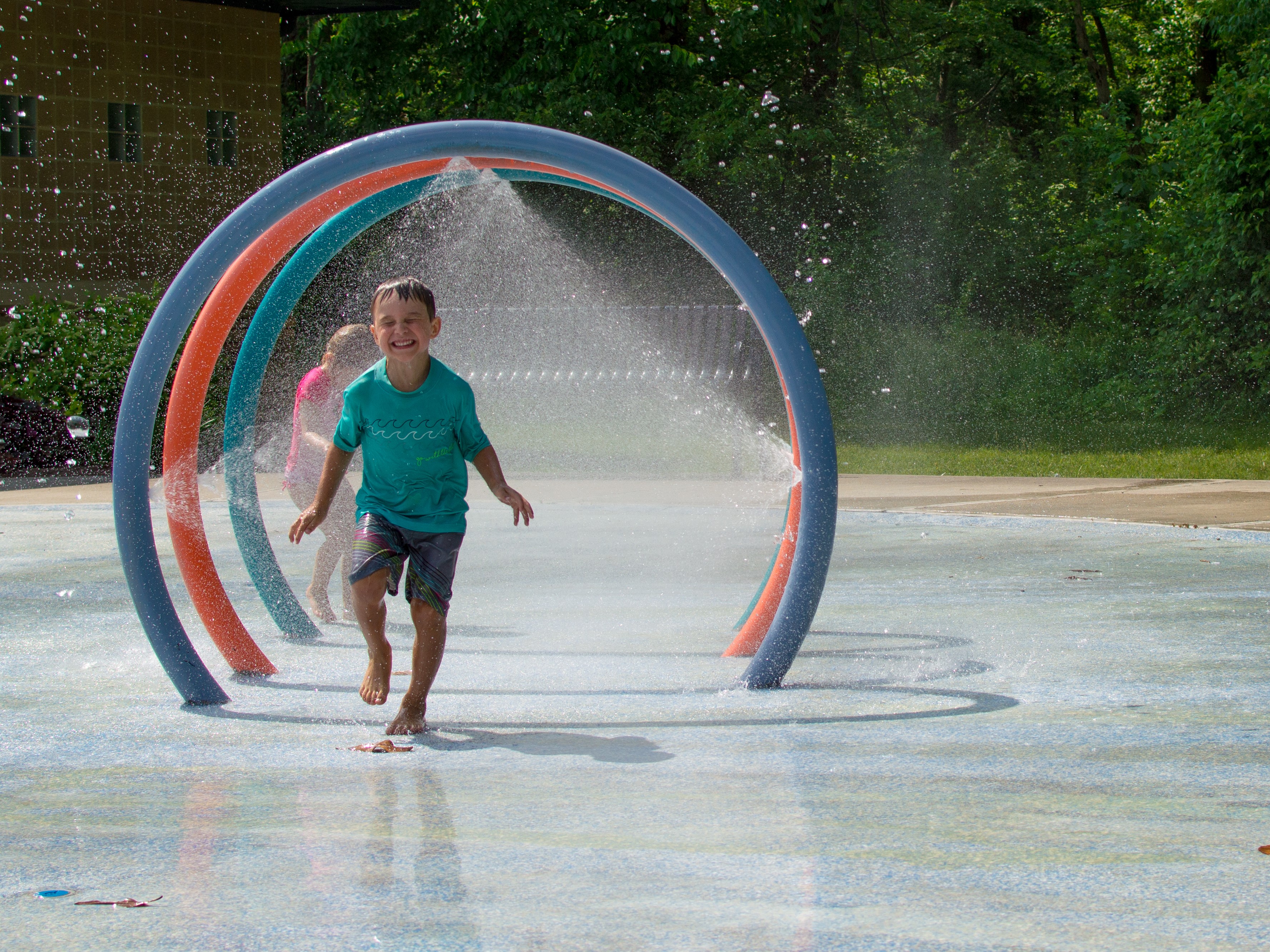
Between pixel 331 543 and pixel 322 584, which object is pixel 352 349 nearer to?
pixel 331 543

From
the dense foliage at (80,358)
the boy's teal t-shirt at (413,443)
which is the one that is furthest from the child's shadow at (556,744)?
the dense foliage at (80,358)

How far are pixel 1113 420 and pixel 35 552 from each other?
13.4 metres

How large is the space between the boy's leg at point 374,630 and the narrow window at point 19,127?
1882cm

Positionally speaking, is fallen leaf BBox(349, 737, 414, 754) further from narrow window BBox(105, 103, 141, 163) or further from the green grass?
narrow window BBox(105, 103, 141, 163)

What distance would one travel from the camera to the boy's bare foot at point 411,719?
459cm

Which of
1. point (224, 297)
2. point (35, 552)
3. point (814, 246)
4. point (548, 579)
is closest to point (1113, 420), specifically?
point (814, 246)

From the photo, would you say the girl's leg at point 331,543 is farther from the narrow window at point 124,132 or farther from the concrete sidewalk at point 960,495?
the narrow window at point 124,132

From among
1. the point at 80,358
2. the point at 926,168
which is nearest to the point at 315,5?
the point at 80,358

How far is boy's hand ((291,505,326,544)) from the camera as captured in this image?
15.4 ft

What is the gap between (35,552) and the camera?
→ 9469 millimetres

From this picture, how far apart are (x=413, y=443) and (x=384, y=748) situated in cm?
93

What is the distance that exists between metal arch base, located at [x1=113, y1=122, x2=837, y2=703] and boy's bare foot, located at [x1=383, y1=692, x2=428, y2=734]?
2.81 feet

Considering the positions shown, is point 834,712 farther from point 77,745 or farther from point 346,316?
point 346,316

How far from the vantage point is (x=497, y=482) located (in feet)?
15.6
